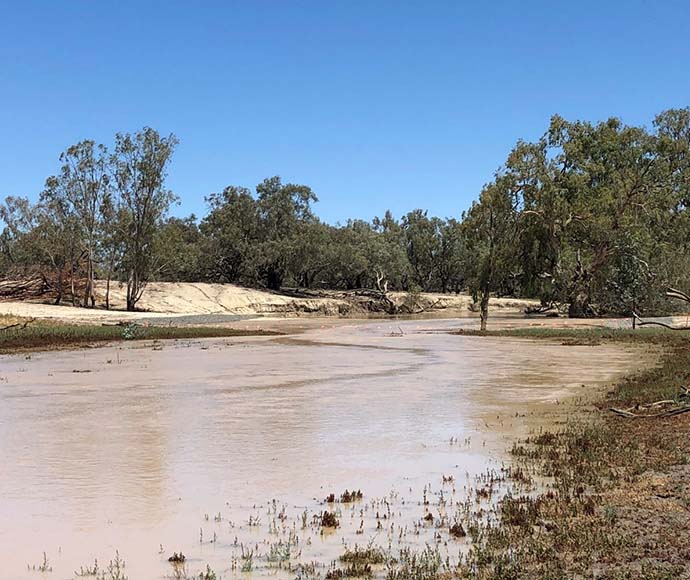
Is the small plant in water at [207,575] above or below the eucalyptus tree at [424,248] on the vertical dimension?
below

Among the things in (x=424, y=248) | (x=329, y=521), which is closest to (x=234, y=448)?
(x=329, y=521)

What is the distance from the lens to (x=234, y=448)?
1038 centimetres

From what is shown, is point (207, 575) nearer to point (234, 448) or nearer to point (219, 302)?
point (234, 448)

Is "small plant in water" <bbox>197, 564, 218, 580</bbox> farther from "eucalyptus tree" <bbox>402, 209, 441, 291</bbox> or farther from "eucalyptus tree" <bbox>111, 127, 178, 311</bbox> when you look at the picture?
"eucalyptus tree" <bbox>402, 209, 441, 291</bbox>

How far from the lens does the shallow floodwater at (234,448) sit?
6535 mm

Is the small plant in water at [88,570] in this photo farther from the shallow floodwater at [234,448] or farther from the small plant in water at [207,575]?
the small plant in water at [207,575]

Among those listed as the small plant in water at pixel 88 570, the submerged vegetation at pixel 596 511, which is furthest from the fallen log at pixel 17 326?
the small plant in water at pixel 88 570

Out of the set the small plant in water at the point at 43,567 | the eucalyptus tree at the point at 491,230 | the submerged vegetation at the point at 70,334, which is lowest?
the submerged vegetation at the point at 70,334

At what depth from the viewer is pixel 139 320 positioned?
44.0 m

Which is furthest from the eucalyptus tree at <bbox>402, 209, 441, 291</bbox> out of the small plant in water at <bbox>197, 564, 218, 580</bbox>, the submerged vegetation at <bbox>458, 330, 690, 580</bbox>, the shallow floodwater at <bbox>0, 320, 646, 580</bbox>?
the small plant in water at <bbox>197, 564, 218, 580</bbox>

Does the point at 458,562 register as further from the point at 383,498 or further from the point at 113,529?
the point at 113,529

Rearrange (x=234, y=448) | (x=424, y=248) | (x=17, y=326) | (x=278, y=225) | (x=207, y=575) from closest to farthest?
(x=207, y=575)
(x=234, y=448)
(x=17, y=326)
(x=278, y=225)
(x=424, y=248)

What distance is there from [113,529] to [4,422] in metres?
6.68

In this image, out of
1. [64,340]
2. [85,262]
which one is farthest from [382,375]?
[85,262]
